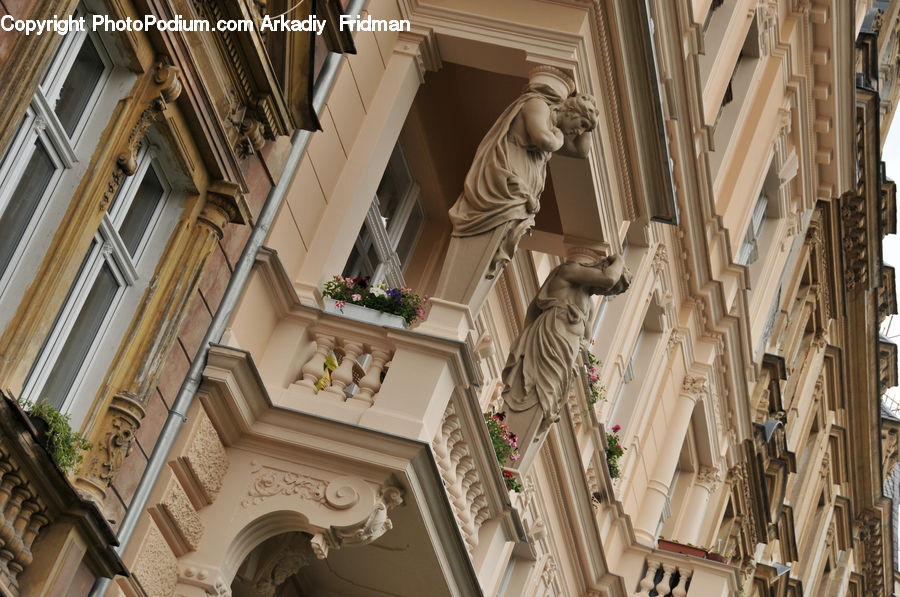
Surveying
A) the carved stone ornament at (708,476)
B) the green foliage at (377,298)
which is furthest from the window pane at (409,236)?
the carved stone ornament at (708,476)

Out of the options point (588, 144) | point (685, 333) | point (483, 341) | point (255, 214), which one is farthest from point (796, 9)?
point (255, 214)

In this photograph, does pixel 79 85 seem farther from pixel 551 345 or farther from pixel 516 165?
pixel 551 345

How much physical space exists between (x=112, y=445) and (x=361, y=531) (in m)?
2.11

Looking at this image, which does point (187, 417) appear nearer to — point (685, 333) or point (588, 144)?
point (588, 144)

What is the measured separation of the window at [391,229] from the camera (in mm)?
15008

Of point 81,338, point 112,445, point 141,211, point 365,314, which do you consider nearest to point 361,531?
point 365,314

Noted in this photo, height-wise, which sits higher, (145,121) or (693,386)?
(693,386)

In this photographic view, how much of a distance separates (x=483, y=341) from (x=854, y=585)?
36261 mm

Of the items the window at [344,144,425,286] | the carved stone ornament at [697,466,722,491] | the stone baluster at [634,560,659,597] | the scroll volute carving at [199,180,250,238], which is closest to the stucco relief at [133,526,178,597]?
the scroll volute carving at [199,180,250,238]

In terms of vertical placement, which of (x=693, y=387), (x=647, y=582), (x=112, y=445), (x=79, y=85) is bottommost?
(x=112, y=445)

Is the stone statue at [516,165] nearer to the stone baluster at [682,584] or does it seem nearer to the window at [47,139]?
the window at [47,139]

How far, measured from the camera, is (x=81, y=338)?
1004 centimetres

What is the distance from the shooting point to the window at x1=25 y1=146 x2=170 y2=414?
32.0 feet

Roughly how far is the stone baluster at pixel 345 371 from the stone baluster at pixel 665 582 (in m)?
10.5
